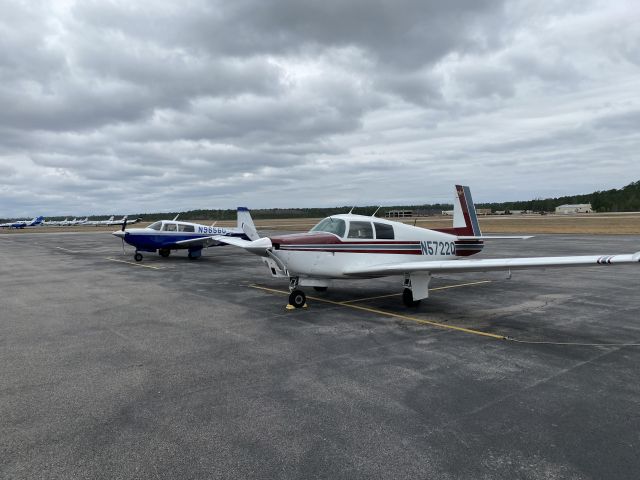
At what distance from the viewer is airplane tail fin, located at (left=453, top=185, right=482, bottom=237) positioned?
45.1ft

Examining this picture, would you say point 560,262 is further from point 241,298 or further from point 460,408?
point 241,298

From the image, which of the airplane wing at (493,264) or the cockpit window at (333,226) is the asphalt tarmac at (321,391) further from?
the cockpit window at (333,226)

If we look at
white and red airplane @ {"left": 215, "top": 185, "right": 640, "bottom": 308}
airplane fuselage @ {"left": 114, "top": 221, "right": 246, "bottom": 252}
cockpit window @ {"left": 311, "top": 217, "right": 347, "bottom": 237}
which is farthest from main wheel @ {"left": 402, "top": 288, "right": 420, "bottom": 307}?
airplane fuselage @ {"left": 114, "top": 221, "right": 246, "bottom": 252}

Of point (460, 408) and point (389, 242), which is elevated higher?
point (389, 242)

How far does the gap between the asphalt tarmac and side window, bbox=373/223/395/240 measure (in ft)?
5.97

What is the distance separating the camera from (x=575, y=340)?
721 centimetres

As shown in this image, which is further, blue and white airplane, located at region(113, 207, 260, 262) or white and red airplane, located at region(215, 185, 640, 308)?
blue and white airplane, located at region(113, 207, 260, 262)

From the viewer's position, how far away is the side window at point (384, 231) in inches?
420

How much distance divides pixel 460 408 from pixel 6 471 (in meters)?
4.58

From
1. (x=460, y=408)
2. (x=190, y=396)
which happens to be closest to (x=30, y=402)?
(x=190, y=396)

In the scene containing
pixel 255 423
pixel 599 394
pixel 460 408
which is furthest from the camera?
pixel 599 394

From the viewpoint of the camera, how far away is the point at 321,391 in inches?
203

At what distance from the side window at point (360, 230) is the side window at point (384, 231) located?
0.23 metres

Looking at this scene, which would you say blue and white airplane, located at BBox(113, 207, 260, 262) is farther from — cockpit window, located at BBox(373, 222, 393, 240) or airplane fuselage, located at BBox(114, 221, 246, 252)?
cockpit window, located at BBox(373, 222, 393, 240)
